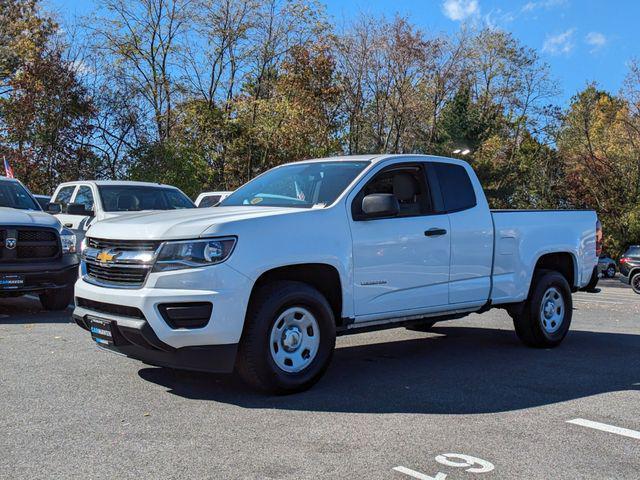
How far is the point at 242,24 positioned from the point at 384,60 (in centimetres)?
786

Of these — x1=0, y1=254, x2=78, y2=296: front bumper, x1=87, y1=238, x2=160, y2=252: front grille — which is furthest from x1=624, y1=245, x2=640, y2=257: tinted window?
x1=87, y1=238, x2=160, y2=252: front grille

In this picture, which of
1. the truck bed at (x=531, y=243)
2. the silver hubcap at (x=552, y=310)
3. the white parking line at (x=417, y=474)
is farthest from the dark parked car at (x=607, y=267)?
the white parking line at (x=417, y=474)

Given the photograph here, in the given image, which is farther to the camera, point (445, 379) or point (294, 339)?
point (445, 379)

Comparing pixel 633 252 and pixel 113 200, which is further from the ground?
pixel 113 200

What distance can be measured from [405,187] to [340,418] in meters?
2.63

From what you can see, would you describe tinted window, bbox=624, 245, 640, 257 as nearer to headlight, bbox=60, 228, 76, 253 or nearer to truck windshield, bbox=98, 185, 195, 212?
truck windshield, bbox=98, 185, 195, 212

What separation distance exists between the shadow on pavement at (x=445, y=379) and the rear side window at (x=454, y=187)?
1.60 meters

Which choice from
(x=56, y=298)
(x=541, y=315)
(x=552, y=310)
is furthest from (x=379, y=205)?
(x=56, y=298)

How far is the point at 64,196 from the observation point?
12.6 m

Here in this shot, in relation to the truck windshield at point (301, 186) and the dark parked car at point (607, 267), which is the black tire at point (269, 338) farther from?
the dark parked car at point (607, 267)

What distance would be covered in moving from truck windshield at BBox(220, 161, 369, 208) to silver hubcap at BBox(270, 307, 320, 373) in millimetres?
1001

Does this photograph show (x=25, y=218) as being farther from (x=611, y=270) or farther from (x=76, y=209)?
(x=611, y=270)

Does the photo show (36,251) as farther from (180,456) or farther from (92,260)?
(180,456)

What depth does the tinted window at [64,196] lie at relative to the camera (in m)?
12.4
